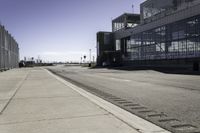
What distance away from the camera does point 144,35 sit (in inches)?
2948

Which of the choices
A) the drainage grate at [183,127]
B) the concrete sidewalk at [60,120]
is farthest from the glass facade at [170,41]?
the drainage grate at [183,127]

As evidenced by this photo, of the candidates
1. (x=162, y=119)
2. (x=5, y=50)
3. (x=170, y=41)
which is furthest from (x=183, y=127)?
(x=5, y=50)

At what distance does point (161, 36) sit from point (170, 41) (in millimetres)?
4090

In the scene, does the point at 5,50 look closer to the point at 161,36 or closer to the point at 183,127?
the point at 161,36

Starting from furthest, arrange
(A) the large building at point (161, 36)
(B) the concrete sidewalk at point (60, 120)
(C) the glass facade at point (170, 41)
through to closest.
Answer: (A) the large building at point (161, 36)
(C) the glass facade at point (170, 41)
(B) the concrete sidewalk at point (60, 120)

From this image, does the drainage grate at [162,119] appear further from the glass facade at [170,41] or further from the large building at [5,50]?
the large building at [5,50]

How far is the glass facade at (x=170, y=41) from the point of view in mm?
54000

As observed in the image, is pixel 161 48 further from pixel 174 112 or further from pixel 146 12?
pixel 174 112

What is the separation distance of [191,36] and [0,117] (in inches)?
2013

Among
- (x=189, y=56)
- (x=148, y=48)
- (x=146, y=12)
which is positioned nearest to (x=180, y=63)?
(x=189, y=56)

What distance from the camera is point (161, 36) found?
216 feet

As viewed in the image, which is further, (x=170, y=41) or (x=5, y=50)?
(x=5, y=50)

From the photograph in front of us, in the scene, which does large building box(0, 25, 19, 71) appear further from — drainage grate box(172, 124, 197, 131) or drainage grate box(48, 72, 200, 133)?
drainage grate box(172, 124, 197, 131)

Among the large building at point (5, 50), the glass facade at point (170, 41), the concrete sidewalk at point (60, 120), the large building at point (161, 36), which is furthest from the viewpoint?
the large building at point (5, 50)
